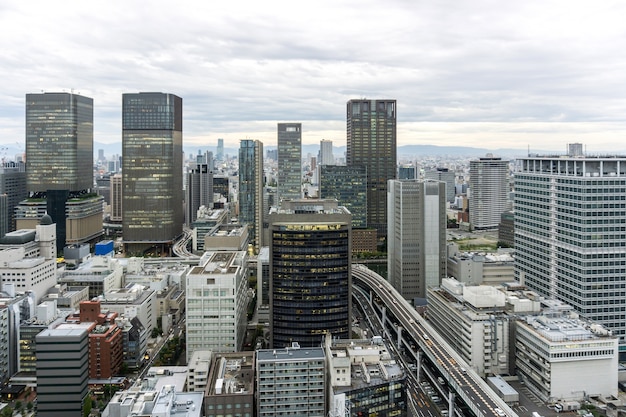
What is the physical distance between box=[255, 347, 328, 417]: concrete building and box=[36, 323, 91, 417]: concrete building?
574 inches

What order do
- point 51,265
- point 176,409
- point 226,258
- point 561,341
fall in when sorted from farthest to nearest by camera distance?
point 51,265 → point 226,258 → point 561,341 → point 176,409

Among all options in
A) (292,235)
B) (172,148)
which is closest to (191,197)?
(172,148)

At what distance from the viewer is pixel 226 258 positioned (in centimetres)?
6328

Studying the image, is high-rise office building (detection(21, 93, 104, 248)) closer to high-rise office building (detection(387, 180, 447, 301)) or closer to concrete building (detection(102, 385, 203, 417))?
high-rise office building (detection(387, 180, 447, 301))

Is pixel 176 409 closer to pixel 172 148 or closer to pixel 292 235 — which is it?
pixel 292 235

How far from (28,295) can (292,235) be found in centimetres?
2855

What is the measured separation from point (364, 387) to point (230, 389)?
9136mm

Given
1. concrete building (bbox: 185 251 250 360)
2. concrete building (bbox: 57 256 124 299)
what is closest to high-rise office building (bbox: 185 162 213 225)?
concrete building (bbox: 57 256 124 299)

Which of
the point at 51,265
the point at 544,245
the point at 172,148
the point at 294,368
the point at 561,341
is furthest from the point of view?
the point at 172,148

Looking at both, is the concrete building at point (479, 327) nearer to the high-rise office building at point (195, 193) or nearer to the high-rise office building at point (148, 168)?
the high-rise office building at point (148, 168)

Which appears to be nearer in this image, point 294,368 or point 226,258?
point 294,368

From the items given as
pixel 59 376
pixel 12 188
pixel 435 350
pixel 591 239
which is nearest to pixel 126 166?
pixel 12 188

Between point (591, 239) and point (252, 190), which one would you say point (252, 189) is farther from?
point (591, 239)

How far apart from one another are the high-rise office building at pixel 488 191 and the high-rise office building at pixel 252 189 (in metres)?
56.8
